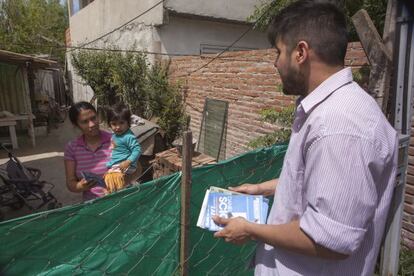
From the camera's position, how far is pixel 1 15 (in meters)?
20.1

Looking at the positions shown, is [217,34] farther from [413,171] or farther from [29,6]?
[29,6]

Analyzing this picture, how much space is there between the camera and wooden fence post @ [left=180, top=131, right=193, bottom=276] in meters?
1.61

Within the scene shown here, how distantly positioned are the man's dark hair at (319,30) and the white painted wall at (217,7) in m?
6.50

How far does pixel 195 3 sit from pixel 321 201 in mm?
7249

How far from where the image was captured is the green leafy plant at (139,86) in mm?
7156

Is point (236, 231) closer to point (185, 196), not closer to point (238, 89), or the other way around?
point (185, 196)

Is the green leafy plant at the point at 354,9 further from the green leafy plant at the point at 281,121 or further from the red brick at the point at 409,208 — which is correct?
the red brick at the point at 409,208

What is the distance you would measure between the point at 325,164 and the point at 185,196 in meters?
0.95

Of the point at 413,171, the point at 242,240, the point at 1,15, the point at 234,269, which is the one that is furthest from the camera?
the point at 1,15

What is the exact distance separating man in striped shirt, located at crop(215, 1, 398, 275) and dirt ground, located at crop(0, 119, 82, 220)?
15.4 feet

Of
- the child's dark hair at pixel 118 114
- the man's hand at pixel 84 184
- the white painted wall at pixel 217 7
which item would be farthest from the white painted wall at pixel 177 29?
the man's hand at pixel 84 184

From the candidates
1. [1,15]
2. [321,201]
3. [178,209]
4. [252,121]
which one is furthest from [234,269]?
[1,15]

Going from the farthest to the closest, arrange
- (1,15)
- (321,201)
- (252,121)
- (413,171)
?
(1,15)
(252,121)
(413,171)
(321,201)

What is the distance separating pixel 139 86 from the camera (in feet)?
26.1
